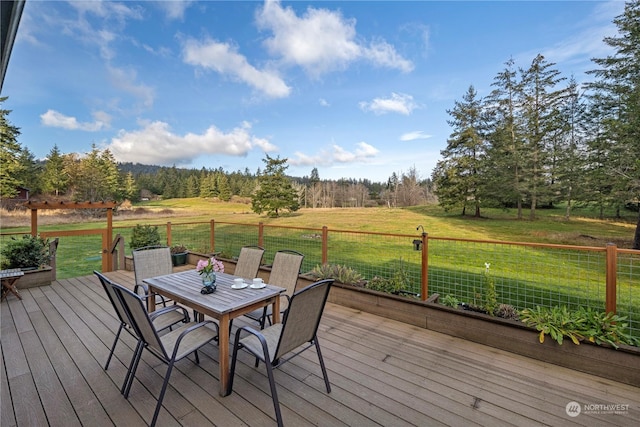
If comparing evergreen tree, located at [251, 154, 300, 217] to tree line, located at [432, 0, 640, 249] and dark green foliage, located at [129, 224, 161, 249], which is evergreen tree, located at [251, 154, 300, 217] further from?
dark green foliage, located at [129, 224, 161, 249]

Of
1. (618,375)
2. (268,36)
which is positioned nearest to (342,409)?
(618,375)

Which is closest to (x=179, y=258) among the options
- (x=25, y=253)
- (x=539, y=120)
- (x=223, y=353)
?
(x=25, y=253)

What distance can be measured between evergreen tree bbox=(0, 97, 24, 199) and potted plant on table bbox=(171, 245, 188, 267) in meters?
19.7

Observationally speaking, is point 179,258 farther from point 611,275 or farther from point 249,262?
point 611,275

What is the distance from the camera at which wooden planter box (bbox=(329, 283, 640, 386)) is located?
218cm

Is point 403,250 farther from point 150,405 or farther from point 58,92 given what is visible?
point 58,92

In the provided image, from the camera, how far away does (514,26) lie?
5965 millimetres

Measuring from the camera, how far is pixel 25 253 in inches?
190

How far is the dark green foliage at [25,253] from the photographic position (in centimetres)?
474

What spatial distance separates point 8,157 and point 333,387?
88.2 ft

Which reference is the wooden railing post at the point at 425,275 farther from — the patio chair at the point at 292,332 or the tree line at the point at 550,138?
the tree line at the point at 550,138

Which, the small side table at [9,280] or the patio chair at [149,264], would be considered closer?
the patio chair at [149,264]

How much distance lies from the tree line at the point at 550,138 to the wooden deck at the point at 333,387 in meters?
11.5

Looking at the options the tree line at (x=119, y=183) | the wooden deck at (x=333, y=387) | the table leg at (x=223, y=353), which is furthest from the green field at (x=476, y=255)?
the tree line at (x=119, y=183)
